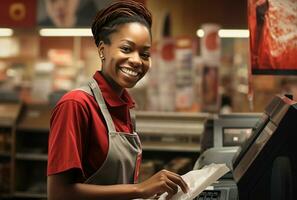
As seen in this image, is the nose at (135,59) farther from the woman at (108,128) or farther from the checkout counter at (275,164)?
the checkout counter at (275,164)

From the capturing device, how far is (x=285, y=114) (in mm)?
1265

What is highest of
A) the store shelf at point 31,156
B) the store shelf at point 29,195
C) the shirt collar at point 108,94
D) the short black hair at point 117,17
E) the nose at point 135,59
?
the short black hair at point 117,17

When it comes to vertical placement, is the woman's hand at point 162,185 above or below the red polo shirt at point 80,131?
below

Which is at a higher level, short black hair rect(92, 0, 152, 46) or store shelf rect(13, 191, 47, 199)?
short black hair rect(92, 0, 152, 46)

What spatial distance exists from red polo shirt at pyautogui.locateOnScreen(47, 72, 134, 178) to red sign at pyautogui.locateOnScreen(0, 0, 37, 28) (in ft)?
13.7

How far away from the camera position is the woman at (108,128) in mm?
1349

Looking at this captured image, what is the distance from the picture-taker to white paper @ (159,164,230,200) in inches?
53.7

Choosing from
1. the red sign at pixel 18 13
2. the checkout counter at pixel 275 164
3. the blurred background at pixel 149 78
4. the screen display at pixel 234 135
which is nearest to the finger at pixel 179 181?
the checkout counter at pixel 275 164

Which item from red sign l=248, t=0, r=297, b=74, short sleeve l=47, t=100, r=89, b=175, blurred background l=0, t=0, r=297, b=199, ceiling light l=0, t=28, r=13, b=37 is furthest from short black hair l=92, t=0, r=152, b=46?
ceiling light l=0, t=28, r=13, b=37

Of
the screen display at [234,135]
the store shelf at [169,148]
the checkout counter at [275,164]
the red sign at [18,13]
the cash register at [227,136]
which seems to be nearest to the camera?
the checkout counter at [275,164]

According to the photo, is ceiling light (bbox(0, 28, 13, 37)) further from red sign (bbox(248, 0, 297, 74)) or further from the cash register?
red sign (bbox(248, 0, 297, 74))

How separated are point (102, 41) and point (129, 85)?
0.16 metres

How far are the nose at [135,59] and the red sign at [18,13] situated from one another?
4.20 meters

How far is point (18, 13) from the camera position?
5523 millimetres
